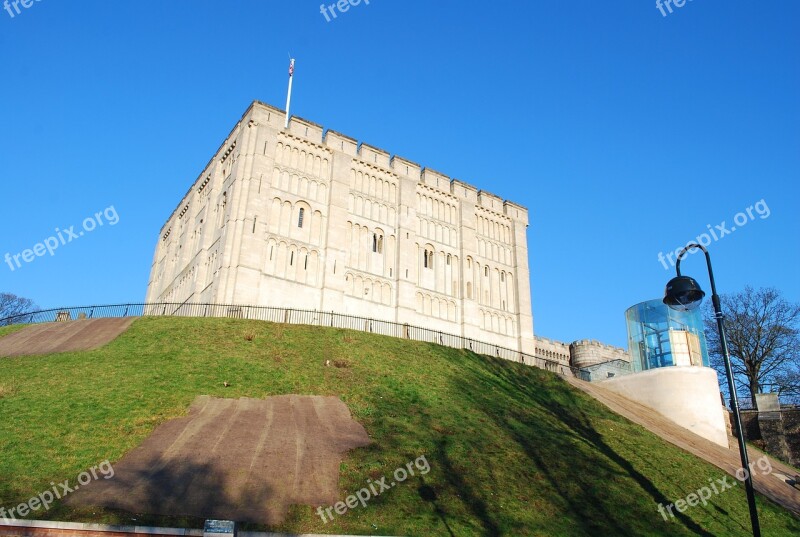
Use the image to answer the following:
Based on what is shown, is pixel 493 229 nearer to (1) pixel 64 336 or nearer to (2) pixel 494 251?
(2) pixel 494 251

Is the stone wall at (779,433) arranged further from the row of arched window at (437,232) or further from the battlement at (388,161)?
the battlement at (388,161)

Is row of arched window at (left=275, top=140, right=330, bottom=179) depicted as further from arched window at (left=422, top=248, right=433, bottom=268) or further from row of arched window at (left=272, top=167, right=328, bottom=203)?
arched window at (left=422, top=248, right=433, bottom=268)

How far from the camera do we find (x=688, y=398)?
3042cm

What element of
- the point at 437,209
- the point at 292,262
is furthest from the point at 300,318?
the point at 437,209

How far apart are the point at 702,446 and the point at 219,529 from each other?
921 inches

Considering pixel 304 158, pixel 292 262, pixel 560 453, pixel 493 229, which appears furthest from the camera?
pixel 493 229

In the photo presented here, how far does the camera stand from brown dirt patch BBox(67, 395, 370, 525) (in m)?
14.2

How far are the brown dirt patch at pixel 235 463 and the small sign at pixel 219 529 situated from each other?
117 inches

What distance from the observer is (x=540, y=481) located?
18062mm

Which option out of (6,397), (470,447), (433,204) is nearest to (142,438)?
(6,397)

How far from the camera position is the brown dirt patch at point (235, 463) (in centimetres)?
1425

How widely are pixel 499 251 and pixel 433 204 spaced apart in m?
7.80

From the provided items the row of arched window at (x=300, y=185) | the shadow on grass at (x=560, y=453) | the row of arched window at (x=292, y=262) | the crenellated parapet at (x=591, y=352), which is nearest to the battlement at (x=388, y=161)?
the row of arched window at (x=300, y=185)

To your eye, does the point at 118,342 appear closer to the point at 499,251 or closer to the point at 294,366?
the point at 294,366
